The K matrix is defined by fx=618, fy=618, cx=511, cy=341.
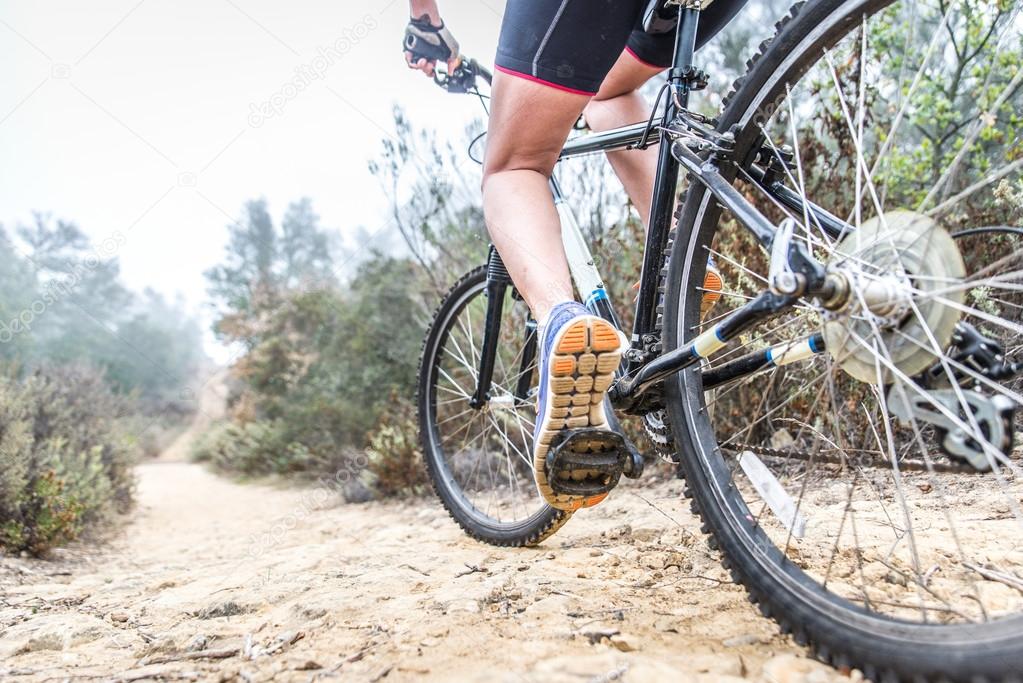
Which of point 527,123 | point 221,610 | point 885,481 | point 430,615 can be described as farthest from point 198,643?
point 885,481

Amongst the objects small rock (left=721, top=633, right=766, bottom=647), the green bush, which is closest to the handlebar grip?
small rock (left=721, top=633, right=766, bottom=647)

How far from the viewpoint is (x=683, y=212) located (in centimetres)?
130

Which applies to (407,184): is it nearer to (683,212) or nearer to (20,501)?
(20,501)

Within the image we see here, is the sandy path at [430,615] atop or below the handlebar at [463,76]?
below

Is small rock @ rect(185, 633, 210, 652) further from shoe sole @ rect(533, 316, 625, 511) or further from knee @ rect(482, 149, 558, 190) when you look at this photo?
knee @ rect(482, 149, 558, 190)

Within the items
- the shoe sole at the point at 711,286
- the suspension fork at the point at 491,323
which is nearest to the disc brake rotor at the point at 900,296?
the shoe sole at the point at 711,286

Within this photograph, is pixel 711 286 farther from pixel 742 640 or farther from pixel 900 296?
pixel 742 640

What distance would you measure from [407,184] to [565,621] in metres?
3.80

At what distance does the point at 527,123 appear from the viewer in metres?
1.33

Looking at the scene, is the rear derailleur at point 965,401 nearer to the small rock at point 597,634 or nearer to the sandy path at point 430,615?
the sandy path at point 430,615

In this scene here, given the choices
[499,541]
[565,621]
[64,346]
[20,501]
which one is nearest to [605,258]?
[499,541]

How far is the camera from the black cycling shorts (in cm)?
122

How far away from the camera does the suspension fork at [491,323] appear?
1.95 metres

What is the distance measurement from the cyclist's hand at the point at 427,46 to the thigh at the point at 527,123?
2.35 ft
